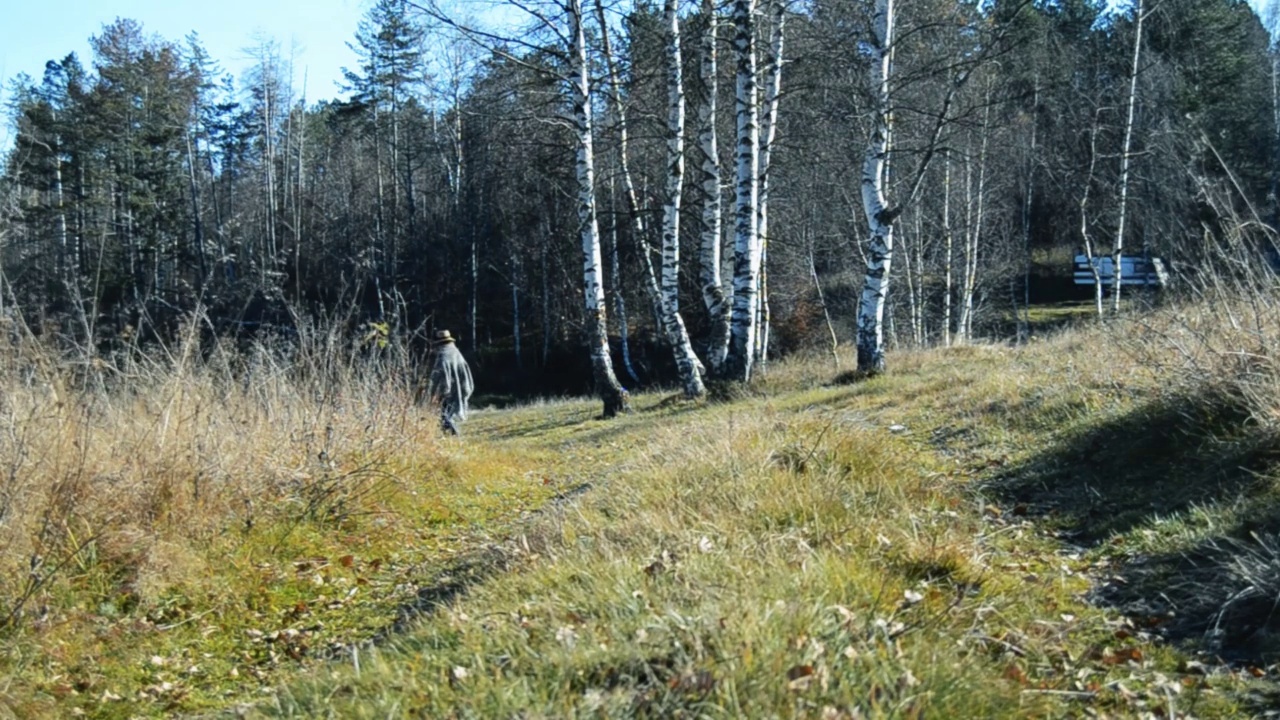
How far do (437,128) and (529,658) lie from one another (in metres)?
39.4

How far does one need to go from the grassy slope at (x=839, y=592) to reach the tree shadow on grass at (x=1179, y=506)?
0.03 meters

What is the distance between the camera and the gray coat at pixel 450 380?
12312mm

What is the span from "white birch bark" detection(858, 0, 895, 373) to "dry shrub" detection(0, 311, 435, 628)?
291 inches

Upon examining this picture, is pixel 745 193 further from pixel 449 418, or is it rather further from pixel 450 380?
pixel 449 418

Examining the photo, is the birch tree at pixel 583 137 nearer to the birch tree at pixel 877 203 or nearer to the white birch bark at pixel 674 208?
the white birch bark at pixel 674 208

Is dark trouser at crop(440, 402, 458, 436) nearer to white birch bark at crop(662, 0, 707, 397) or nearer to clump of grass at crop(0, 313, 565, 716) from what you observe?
clump of grass at crop(0, 313, 565, 716)

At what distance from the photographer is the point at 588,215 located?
1503cm

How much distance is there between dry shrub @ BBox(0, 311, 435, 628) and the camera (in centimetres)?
525

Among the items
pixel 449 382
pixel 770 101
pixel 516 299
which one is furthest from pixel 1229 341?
pixel 516 299

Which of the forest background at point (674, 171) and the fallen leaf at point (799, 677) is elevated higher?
the forest background at point (674, 171)

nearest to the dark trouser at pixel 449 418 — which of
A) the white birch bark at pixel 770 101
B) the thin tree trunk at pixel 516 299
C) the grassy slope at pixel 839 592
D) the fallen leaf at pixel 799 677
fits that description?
Result: the grassy slope at pixel 839 592

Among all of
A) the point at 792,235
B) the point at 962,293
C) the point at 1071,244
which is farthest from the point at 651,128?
the point at 1071,244

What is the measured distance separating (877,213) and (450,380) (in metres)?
6.62

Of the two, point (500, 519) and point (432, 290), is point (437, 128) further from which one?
point (500, 519)
